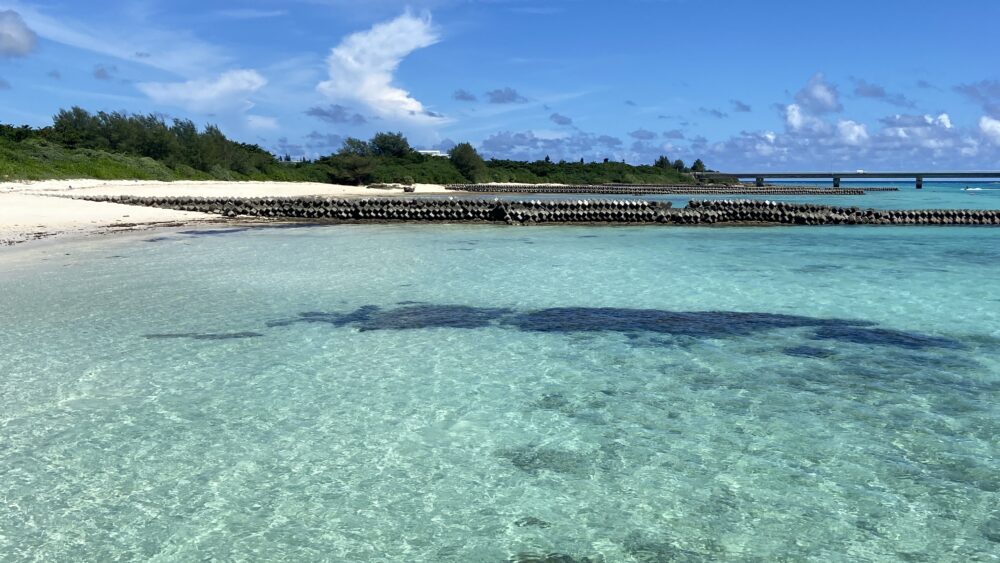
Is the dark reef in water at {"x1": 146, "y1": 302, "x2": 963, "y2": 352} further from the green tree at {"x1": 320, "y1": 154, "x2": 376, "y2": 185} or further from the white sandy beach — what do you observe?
the green tree at {"x1": 320, "y1": 154, "x2": 376, "y2": 185}

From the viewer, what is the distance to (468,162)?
93.2 metres

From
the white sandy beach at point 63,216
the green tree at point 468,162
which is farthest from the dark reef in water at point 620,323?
the green tree at point 468,162

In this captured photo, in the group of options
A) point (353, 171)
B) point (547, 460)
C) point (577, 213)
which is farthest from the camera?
point (353, 171)

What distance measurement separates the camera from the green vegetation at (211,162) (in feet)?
175

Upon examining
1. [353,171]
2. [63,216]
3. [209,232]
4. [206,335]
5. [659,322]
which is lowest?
[659,322]

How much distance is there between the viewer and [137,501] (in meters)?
4.68

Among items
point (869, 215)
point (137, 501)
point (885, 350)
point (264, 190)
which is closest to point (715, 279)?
point (885, 350)

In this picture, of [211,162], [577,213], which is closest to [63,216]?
[577,213]

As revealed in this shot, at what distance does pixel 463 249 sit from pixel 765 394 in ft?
48.2

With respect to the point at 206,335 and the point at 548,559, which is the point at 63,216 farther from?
the point at 548,559

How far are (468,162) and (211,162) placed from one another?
32296 millimetres

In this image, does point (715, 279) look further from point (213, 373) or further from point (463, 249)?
point (213, 373)

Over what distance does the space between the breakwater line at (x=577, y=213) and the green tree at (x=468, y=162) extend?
188 feet

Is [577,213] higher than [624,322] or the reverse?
higher
